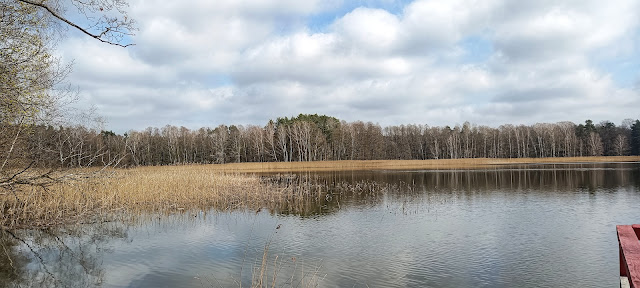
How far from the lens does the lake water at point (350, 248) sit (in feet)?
24.7

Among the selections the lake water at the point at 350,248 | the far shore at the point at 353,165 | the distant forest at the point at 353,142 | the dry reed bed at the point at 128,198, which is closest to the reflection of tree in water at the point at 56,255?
the lake water at the point at 350,248

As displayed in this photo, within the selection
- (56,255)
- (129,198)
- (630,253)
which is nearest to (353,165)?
(129,198)

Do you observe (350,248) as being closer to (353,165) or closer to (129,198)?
(129,198)

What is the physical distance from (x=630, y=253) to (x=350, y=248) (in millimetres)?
7720

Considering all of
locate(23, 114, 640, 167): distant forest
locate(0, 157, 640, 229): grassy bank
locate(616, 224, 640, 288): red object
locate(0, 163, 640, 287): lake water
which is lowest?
locate(0, 163, 640, 287): lake water

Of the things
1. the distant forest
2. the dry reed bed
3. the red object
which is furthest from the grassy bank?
the distant forest

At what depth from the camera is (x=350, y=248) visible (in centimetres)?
973

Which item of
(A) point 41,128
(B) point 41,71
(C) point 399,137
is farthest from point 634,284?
(C) point 399,137

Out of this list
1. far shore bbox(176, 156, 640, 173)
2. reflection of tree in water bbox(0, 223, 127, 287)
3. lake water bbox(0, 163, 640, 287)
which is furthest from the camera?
far shore bbox(176, 156, 640, 173)

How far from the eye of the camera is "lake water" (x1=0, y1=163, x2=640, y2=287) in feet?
24.7

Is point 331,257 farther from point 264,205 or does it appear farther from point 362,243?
point 264,205

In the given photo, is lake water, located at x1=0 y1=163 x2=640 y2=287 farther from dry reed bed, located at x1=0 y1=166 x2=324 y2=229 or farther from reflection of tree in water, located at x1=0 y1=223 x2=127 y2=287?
dry reed bed, located at x1=0 y1=166 x2=324 y2=229

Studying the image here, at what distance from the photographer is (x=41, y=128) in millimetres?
9109

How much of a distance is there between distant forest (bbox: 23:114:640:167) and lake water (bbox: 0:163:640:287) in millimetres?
47011
